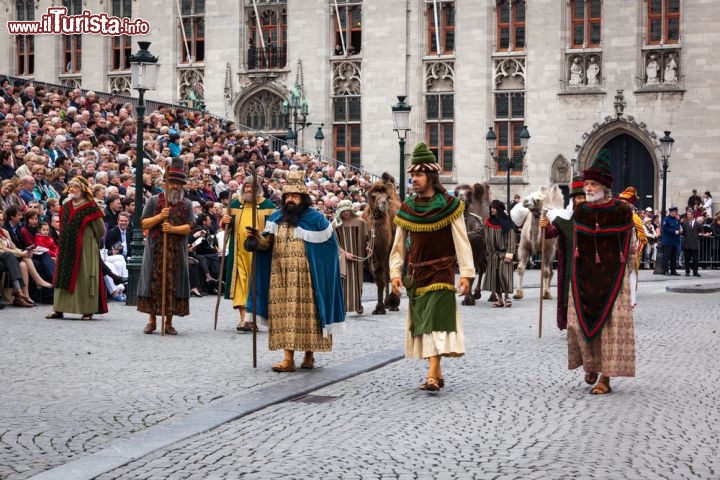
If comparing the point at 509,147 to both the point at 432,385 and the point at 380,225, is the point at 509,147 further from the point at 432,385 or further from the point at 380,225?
the point at 432,385

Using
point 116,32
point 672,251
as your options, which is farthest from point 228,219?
point 116,32

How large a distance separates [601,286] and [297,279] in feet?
8.80

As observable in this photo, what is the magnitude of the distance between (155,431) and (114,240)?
13.0 meters

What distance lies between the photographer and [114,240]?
2092 cm

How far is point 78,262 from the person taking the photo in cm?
1667

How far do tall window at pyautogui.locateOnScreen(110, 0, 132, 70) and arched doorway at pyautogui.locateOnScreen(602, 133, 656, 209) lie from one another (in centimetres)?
1891

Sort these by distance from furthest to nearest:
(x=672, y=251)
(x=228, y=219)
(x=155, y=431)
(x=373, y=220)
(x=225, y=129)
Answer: (x=225, y=129)
(x=672, y=251)
(x=373, y=220)
(x=228, y=219)
(x=155, y=431)

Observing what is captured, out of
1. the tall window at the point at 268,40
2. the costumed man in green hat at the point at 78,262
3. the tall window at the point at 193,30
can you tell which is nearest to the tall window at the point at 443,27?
the tall window at the point at 268,40

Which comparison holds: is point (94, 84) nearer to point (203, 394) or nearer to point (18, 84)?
point (18, 84)

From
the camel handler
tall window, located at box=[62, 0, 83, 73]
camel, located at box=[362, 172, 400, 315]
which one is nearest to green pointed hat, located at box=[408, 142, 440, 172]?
the camel handler

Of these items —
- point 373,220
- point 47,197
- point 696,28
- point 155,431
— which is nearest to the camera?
point 155,431

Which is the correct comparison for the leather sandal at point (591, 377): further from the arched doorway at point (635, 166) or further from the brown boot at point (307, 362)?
the arched doorway at point (635, 166)

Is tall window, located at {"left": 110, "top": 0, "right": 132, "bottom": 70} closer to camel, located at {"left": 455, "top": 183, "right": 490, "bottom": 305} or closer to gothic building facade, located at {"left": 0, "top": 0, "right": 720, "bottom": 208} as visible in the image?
gothic building facade, located at {"left": 0, "top": 0, "right": 720, "bottom": 208}

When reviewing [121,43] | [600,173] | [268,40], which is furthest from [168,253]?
[121,43]
